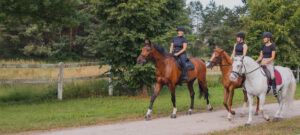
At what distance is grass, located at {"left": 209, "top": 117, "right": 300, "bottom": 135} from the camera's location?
7582 millimetres

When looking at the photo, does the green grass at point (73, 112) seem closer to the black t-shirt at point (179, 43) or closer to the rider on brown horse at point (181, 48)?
the rider on brown horse at point (181, 48)

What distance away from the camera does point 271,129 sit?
8055 mm

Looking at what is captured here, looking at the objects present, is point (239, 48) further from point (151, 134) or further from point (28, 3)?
point (28, 3)

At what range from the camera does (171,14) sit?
52.4 feet

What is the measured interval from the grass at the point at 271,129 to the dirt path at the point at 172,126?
48 centimetres

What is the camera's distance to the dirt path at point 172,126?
773cm

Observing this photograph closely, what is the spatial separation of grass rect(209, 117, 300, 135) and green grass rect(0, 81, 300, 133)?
2977mm

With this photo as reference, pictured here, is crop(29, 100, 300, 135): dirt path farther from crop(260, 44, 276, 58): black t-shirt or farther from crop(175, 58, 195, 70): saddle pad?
crop(260, 44, 276, 58): black t-shirt

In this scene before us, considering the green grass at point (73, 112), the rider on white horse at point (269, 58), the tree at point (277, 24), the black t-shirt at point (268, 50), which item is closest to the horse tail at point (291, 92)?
the rider on white horse at point (269, 58)

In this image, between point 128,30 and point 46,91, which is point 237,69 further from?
point 46,91

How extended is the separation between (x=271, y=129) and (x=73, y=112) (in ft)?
21.7

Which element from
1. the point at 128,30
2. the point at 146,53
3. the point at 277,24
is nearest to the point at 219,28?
the point at 277,24

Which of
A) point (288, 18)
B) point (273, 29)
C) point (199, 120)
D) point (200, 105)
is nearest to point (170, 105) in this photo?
point (200, 105)

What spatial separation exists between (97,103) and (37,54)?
32.9 m
